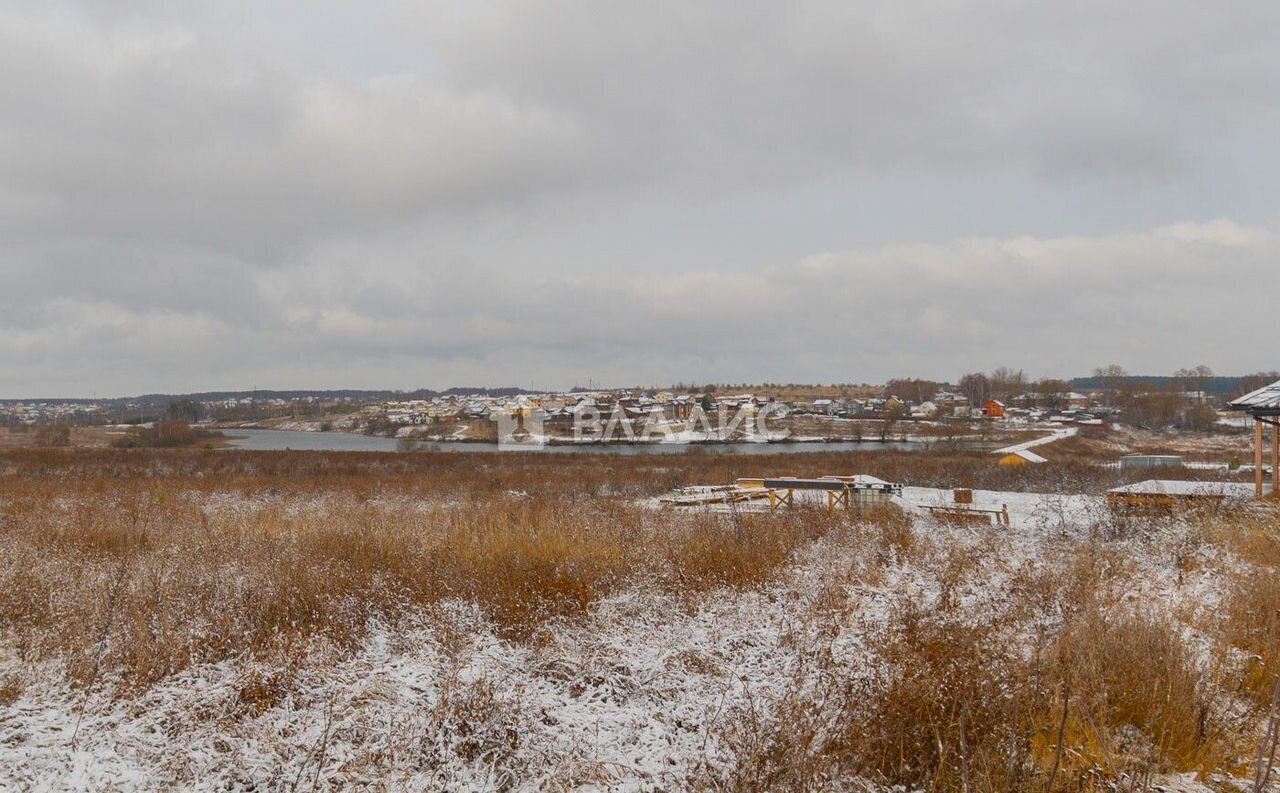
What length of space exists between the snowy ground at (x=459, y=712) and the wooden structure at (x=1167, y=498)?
27.0 feet

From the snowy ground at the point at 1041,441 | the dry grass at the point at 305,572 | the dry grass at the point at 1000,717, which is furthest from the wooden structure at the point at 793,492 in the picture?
the snowy ground at the point at 1041,441

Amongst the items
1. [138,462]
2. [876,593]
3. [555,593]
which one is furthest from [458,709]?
[138,462]

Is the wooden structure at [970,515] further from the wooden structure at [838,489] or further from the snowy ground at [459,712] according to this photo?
the snowy ground at [459,712]

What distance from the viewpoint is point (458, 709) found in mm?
3582

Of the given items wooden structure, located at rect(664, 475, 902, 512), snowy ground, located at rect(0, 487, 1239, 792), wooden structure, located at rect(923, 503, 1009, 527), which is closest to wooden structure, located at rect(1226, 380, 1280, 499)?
wooden structure, located at rect(923, 503, 1009, 527)

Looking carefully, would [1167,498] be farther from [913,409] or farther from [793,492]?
[913,409]

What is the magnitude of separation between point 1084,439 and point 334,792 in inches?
2342

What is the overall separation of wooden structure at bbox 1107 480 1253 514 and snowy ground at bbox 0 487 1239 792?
822 centimetres

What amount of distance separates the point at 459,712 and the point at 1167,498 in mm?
12839

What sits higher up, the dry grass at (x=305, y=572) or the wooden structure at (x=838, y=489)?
the dry grass at (x=305, y=572)

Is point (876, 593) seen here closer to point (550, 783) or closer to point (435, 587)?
point (550, 783)

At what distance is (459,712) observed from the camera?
3.56 meters

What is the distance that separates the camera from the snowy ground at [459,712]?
313cm

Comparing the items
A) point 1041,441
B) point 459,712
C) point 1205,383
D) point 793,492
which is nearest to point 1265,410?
point 793,492
